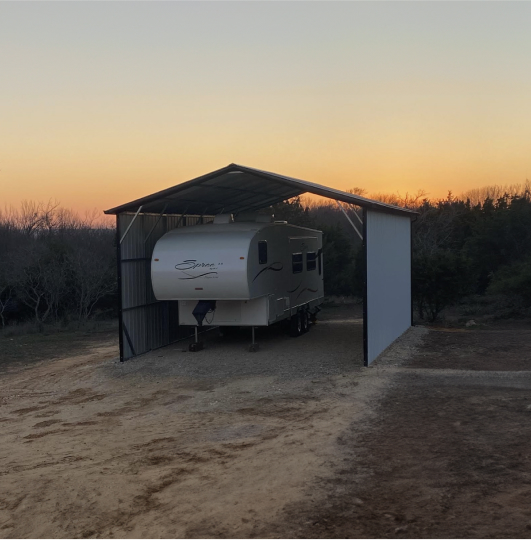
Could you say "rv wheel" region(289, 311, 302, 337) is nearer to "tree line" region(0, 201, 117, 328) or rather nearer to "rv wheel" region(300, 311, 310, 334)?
"rv wheel" region(300, 311, 310, 334)

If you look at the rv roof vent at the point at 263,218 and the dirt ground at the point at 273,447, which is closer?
the dirt ground at the point at 273,447

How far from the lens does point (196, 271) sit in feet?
48.3

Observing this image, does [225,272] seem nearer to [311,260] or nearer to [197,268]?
[197,268]

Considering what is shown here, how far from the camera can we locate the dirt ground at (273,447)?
602cm

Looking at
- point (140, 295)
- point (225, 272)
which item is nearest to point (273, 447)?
point (225, 272)

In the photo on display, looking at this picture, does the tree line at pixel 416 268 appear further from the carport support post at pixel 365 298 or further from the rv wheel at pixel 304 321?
the carport support post at pixel 365 298

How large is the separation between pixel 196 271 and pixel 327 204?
59.2m

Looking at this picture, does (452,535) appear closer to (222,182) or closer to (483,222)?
(222,182)

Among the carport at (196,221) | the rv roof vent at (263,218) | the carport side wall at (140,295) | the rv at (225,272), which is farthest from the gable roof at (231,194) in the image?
the rv at (225,272)

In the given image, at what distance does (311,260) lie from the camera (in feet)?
67.4

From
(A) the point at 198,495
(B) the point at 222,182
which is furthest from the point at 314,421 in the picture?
(B) the point at 222,182

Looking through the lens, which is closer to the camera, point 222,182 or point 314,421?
point 314,421

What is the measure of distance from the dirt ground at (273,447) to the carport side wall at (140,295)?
1012 mm

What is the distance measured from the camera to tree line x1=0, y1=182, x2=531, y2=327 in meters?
24.2
